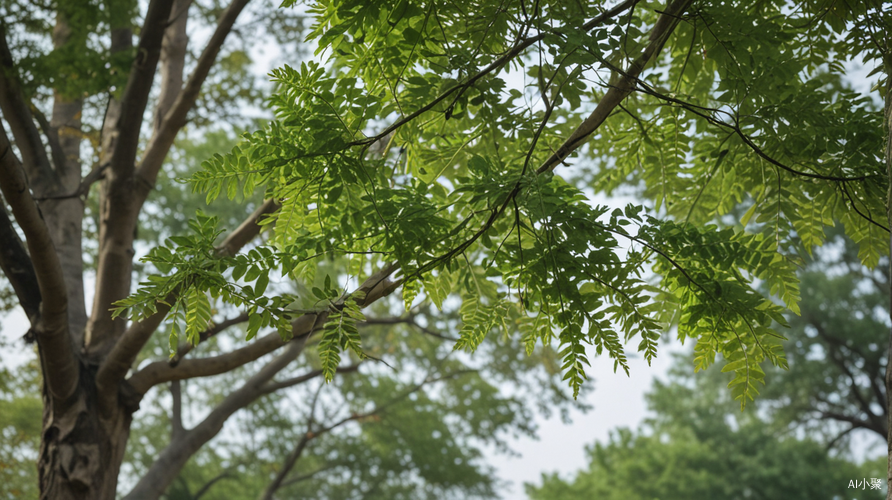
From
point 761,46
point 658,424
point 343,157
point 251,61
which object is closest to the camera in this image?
point 343,157

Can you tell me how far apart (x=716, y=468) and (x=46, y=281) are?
1730 cm

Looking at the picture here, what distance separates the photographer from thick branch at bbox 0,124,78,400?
3135 millimetres

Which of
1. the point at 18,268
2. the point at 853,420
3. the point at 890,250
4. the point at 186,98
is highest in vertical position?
the point at 853,420

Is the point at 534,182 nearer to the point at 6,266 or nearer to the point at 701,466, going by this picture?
the point at 6,266

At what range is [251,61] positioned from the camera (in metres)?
8.62

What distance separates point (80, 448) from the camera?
4.20 metres

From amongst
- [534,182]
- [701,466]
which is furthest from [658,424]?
[534,182]

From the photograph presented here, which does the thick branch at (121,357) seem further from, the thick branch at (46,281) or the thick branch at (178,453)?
the thick branch at (178,453)

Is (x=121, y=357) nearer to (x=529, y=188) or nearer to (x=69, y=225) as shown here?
(x=69, y=225)

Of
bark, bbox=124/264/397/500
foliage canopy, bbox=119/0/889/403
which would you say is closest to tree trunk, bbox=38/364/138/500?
bark, bbox=124/264/397/500

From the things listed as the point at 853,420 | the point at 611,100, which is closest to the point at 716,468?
the point at 853,420

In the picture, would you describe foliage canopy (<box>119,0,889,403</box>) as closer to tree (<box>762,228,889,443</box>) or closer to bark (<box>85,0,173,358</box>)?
bark (<box>85,0,173,358</box>)

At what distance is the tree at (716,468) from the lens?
16.0 m

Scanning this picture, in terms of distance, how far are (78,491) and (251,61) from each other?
6.13 m
